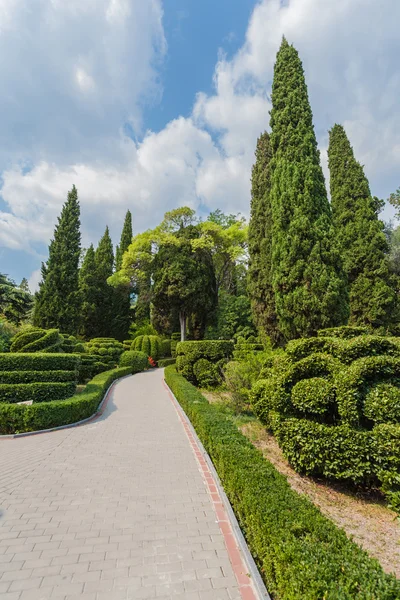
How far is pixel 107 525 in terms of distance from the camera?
129 inches

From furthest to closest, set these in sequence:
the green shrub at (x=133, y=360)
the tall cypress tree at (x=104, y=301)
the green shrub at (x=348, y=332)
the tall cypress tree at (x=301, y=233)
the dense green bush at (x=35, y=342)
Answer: the tall cypress tree at (x=104, y=301) < the green shrub at (x=133, y=360) < the tall cypress tree at (x=301, y=233) < the dense green bush at (x=35, y=342) < the green shrub at (x=348, y=332)

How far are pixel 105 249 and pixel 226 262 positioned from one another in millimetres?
18038

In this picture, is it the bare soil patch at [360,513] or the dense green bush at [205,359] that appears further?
the dense green bush at [205,359]

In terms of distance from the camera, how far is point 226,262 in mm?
23828

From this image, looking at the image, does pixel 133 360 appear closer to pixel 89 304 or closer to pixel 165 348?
pixel 165 348

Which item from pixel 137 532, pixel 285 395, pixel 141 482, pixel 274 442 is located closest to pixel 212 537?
pixel 137 532

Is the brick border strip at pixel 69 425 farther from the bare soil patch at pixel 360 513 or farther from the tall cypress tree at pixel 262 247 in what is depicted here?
the tall cypress tree at pixel 262 247

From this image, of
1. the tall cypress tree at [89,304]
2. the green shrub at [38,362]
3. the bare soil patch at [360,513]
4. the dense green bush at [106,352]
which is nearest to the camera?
the bare soil patch at [360,513]

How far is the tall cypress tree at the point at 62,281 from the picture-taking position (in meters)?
22.0

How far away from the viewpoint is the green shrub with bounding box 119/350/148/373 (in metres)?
19.3

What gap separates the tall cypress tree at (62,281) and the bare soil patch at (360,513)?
20.6m

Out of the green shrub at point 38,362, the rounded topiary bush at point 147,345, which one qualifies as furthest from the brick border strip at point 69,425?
the rounded topiary bush at point 147,345

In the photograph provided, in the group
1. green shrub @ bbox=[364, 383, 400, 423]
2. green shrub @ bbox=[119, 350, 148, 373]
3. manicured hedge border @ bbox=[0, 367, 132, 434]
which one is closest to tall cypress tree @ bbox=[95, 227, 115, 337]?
green shrub @ bbox=[119, 350, 148, 373]

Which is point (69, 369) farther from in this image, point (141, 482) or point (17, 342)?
point (141, 482)
